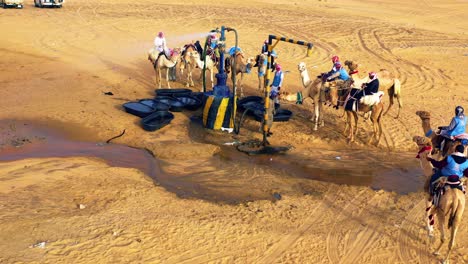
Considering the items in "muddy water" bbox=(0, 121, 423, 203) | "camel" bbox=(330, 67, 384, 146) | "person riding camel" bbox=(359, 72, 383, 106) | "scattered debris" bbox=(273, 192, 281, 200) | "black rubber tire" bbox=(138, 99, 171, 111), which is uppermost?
"person riding camel" bbox=(359, 72, 383, 106)

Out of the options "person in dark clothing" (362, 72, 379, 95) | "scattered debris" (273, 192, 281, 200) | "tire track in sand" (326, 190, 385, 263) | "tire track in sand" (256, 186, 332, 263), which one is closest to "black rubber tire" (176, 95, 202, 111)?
"person in dark clothing" (362, 72, 379, 95)

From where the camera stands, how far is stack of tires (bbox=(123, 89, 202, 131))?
14312 mm

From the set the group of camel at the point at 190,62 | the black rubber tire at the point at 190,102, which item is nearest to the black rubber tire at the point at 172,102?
the black rubber tire at the point at 190,102

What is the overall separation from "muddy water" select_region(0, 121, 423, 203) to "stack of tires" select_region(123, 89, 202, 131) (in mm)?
1354

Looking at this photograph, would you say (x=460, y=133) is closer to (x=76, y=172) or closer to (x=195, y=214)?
(x=195, y=214)

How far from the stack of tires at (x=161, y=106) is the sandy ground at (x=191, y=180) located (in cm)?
36

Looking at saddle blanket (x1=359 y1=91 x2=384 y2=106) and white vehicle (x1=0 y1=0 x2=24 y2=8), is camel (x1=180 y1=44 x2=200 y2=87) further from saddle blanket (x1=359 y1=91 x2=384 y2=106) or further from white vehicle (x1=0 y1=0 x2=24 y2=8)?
white vehicle (x1=0 y1=0 x2=24 y2=8)

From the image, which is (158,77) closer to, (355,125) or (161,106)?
(161,106)

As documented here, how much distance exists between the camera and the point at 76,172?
1043cm

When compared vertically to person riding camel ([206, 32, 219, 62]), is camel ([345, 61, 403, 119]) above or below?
below

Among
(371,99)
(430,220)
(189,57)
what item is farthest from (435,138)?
(189,57)

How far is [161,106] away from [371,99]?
7088 mm

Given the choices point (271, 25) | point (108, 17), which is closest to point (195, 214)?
point (271, 25)

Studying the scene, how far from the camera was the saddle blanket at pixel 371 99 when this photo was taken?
13.5m
